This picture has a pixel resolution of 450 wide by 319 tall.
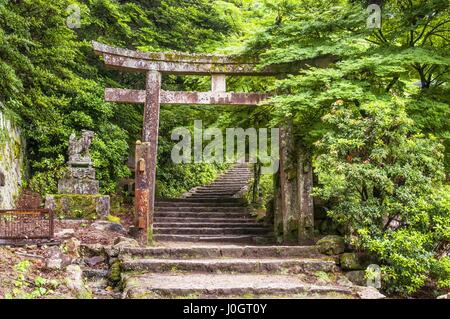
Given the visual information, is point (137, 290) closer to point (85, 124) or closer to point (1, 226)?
point (1, 226)

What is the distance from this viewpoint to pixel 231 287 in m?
7.09

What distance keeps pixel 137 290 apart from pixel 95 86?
940 cm

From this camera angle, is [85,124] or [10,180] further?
[85,124]

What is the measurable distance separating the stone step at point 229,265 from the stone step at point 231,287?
290 mm

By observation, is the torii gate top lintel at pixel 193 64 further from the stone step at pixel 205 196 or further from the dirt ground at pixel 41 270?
the stone step at pixel 205 196

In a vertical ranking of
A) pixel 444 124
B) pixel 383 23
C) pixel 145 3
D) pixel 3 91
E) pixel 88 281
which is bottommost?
pixel 88 281

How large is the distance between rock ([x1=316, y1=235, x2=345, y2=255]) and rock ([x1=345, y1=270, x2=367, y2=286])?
74cm

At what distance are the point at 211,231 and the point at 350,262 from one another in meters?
5.93

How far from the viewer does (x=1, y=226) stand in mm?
8148

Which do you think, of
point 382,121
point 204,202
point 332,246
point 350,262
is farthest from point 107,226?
point 382,121

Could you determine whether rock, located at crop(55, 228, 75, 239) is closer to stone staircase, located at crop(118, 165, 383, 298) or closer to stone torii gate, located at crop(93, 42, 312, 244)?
stone staircase, located at crop(118, 165, 383, 298)

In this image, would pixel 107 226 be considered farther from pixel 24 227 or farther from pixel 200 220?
pixel 200 220
